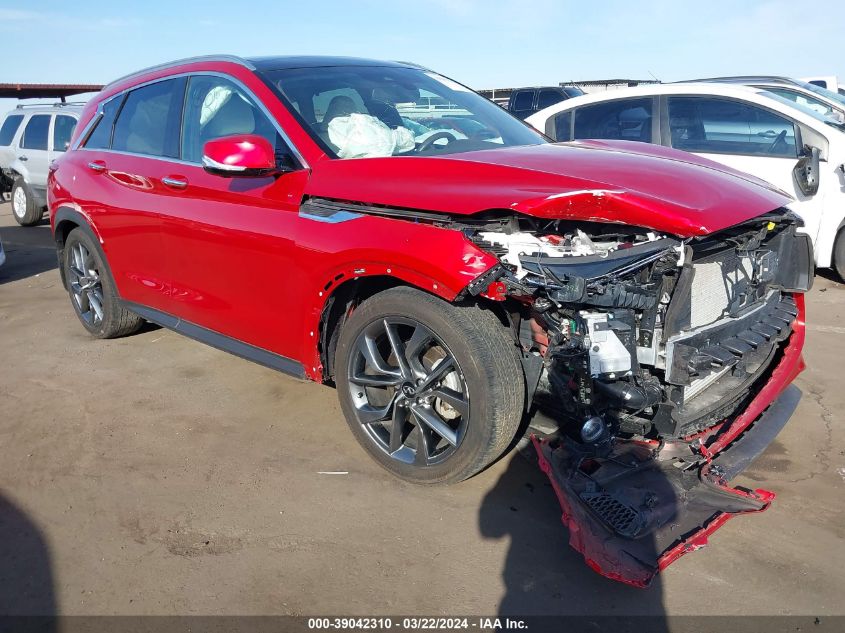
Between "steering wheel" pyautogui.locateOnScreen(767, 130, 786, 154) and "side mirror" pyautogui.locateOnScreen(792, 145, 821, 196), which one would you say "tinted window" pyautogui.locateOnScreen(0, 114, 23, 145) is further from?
"side mirror" pyautogui.locateOnScreen(792, 145, 821, 196)

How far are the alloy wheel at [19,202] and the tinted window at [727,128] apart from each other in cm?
1024

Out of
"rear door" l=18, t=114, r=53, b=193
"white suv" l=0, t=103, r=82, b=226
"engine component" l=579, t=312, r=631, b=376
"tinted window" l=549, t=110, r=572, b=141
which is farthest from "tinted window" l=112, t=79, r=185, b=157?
"rear door" l=18, t=114, r=53, b=193

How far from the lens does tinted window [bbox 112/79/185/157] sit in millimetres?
4207

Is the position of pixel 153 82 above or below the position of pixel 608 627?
above

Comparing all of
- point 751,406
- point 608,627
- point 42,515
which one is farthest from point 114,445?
point 751,406

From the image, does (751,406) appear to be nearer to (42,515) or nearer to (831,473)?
(831,473)

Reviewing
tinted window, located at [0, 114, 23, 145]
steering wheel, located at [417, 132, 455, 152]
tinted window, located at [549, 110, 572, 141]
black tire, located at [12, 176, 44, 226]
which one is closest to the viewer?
steering wheel, located at [417, 132, 455, 152]

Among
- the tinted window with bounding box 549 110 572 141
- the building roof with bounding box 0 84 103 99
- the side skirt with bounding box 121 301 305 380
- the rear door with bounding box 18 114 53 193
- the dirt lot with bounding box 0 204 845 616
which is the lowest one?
the dirt lot with bounding box 0 204 845 616

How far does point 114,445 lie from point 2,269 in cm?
590

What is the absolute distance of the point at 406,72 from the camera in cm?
429

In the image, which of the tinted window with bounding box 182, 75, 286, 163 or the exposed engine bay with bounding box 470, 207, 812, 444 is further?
the tinted window with bounding box 182, 75, 286, 163

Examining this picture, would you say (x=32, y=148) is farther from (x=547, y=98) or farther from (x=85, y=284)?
(x=547, y=98)

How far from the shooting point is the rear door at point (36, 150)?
37.0 ft

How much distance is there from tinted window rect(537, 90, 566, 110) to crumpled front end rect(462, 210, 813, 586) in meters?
11.6
